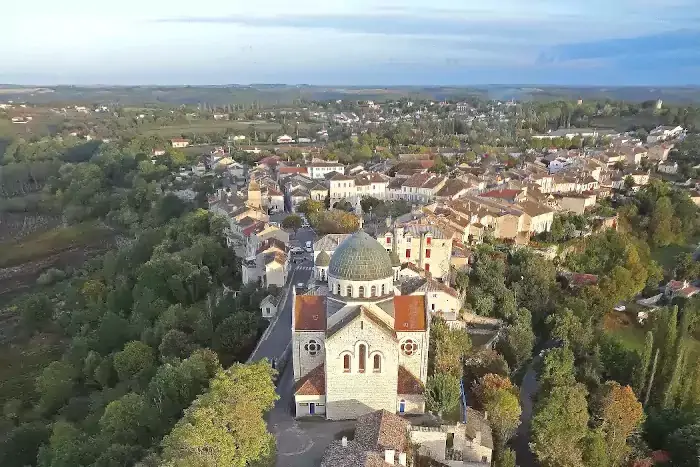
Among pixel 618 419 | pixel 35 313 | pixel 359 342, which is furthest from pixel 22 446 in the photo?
pixel 618 419

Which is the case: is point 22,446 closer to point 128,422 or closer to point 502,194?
point 128,422

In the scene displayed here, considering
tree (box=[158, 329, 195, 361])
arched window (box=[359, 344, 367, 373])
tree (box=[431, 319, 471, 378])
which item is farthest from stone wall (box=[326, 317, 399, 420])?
tree (box=[158, 329, 195, 361])

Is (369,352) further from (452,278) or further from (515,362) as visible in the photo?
(452,278)

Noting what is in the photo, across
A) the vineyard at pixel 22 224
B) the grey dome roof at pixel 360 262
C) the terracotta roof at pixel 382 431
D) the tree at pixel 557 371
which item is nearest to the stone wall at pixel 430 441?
the terracotta roof at pixel 382 431

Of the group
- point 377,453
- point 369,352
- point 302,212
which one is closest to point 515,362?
point 369,352

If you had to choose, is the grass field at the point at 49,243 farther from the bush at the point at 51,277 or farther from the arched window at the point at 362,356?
the arched window at the point at 362,356

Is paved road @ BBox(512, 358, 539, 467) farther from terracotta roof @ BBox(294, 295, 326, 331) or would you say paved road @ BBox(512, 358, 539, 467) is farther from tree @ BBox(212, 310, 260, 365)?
tree @ BBox(212, 310, 260, 365)
